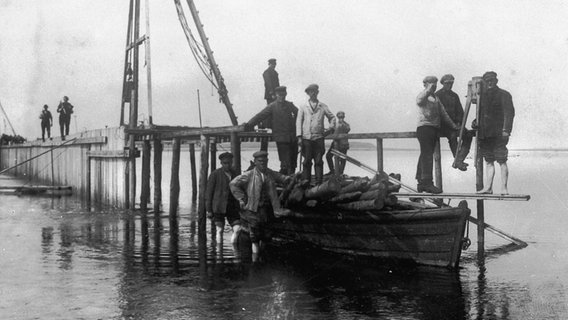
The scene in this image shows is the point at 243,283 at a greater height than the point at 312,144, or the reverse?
the point at 312,144

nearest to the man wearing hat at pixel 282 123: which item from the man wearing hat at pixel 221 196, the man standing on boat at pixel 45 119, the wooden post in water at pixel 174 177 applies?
the man wearing hat at pixel 221 196

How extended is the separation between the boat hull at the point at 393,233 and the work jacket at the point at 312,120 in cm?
193

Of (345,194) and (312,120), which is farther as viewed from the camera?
(312,120)

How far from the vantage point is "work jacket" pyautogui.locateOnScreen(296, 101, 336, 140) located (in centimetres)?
1384

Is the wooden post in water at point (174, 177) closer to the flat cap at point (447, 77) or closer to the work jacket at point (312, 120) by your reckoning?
the work jacket at point (312, 120)

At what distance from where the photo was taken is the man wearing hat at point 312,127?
1384 centimetres

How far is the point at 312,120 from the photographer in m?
13.8

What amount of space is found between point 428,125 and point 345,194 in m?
2.25

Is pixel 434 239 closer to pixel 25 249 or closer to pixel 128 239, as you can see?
pixel 128 239

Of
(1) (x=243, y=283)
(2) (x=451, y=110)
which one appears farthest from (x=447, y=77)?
(1) (x=243, y=283)

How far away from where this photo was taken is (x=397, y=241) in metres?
11.5

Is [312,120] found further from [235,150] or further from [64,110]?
[64,110]

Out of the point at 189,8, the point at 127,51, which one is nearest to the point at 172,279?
the point at 189,8

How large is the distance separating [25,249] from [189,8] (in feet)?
34.6
